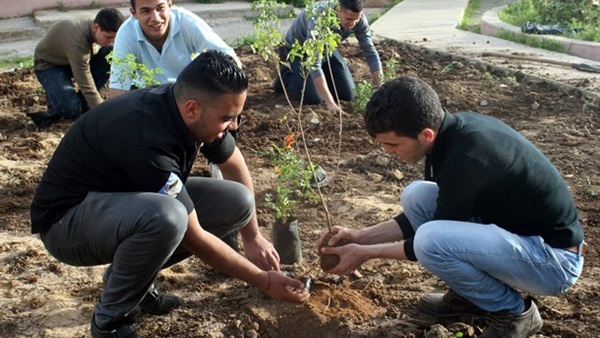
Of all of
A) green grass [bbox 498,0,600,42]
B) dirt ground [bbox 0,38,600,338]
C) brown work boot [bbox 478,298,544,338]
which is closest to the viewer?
brown work boot [bbox 478,298,544,338]

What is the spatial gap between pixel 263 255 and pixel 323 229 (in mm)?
1083

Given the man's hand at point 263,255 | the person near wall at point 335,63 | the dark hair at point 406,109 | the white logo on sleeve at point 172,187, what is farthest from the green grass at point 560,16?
the white logo on sleeve at point 172,187

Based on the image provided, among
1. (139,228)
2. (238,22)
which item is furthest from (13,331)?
(238,22)

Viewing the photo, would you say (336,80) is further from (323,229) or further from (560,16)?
(560,16)

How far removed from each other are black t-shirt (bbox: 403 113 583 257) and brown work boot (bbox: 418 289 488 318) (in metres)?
0.47

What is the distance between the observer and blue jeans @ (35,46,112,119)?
732 centimetres

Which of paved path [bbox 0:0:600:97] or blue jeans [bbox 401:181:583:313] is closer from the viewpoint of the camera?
blue jeans [bbox 401:181:583:313]

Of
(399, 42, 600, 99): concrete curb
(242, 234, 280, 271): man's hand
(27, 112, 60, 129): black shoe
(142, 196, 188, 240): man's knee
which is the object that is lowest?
(27, 112, 60, 129): black shoe

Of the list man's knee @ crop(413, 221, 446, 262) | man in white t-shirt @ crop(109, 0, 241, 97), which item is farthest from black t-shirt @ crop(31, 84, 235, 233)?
man in white t-shirt @ crop(109, 0, 241, 97)

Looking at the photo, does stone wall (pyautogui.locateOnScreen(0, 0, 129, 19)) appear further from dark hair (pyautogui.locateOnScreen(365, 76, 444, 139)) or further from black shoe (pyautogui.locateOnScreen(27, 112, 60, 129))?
dark hair (pyautogui.locateOnScreen(365, 76, 444, 139))

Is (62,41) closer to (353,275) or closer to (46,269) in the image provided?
(46,269)

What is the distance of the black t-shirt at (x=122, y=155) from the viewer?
3.22 metres

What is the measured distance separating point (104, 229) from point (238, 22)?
936cm

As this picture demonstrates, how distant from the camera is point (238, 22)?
12.3 meters
